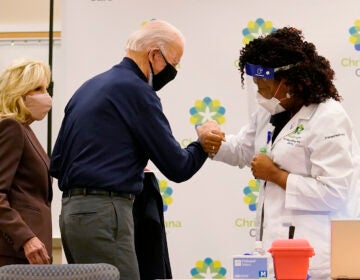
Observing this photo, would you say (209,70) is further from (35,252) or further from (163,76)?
(35,252)

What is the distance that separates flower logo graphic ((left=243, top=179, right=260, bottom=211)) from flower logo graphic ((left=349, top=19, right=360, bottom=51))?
949 millimetres

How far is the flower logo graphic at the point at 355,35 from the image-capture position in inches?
169

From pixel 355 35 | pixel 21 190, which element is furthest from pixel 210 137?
pixel 355 35

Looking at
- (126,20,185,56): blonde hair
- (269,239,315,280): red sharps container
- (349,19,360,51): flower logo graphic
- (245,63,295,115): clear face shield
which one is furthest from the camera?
(349,19,360,51): flower logo graphic

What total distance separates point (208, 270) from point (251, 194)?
492 mm

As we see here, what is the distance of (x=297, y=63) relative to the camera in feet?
10.6

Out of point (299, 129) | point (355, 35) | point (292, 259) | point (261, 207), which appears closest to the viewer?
point (292, 259)

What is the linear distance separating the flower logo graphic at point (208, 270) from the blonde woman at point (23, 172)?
3.99 feet

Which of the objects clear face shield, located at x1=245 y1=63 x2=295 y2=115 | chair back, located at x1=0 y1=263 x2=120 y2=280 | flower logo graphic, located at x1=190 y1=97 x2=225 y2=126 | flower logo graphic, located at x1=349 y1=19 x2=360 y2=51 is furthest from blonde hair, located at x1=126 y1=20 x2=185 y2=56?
flower logo graphic, located at x1=349 y1=19 x2=360 y2=51

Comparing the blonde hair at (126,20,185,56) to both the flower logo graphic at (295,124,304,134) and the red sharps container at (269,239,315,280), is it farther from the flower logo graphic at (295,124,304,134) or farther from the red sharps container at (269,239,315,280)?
the red sharps container at (269,239,315,280)

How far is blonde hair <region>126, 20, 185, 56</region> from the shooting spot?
3107 mm

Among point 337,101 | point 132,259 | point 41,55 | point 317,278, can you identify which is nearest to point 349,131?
point 337,101

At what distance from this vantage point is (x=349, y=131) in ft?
10.5

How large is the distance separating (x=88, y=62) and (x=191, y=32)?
0.62 metres
